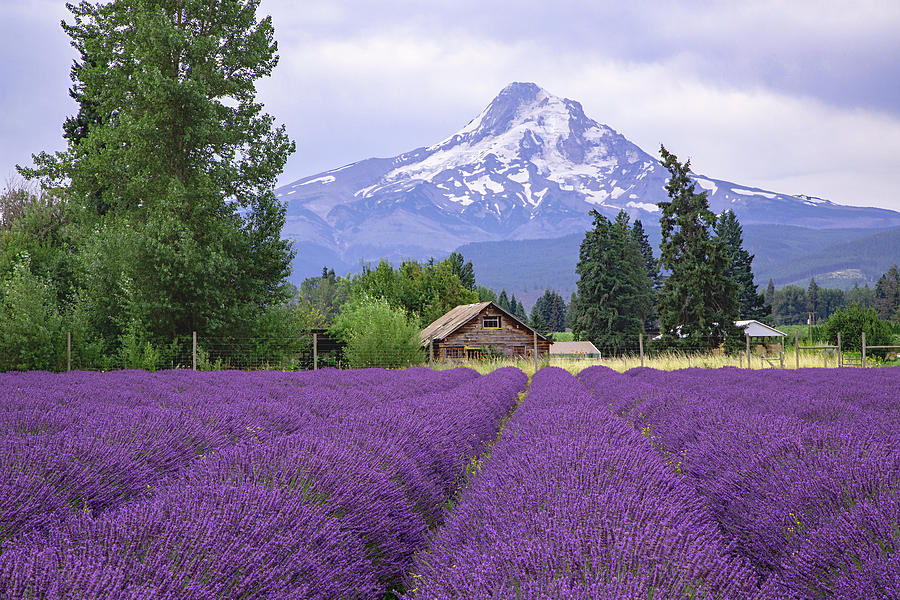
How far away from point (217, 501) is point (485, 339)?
33299mm

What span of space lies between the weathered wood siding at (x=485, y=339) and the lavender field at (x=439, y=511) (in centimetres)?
2991

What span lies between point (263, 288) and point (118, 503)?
20.3 meters

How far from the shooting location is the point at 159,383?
10328mm

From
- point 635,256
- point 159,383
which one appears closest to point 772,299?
point 635,256

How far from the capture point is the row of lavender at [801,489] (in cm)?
225

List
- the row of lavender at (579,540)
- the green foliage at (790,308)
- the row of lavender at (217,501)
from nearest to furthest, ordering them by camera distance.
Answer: the row of lavender at (579,540), the row of lavender at (217,501), the green foliage at (790,308)

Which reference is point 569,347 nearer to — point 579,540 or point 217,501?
point 217,501

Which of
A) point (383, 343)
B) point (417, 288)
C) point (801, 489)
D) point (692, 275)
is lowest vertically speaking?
point (383, 343)

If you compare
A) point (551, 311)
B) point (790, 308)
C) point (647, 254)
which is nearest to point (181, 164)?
point (647, 254)

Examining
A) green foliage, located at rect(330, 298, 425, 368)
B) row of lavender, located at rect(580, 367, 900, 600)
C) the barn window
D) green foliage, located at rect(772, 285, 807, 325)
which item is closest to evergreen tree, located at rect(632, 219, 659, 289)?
the barn window

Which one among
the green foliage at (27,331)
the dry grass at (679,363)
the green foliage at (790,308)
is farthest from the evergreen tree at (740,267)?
the green foliage at (790,308)

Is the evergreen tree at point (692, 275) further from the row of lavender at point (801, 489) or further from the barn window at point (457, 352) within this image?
the row of lavender at point (801, 489)

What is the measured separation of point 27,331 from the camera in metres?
16.8

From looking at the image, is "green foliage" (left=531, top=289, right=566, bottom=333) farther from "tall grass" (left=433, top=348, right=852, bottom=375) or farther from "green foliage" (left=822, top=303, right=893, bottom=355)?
"tall grass" (left=433, top=348, right=852, bottom=375)
